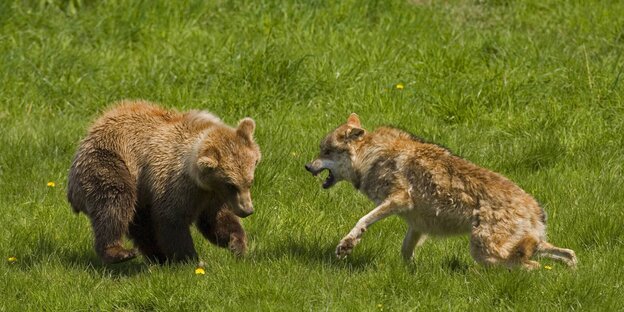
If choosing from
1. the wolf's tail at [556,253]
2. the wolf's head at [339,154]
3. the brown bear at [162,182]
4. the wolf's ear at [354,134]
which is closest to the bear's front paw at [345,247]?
the brown bear at [162,182]

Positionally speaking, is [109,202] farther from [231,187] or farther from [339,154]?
[339,154]

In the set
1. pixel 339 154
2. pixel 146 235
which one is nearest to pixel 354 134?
pixel 339 154

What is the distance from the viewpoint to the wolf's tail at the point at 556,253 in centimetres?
785

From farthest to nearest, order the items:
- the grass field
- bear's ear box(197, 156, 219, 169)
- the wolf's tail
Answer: bear's ear box(197, 156, 219, 169)
the wolf's tail
the grass field

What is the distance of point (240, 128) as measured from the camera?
28.0ft

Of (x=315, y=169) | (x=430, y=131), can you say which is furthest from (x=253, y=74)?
(x=315, y=169)

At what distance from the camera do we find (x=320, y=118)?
37.8ft

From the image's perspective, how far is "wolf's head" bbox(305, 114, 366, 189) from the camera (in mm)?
8703

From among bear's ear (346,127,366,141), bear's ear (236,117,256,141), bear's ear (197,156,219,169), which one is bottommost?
bear's ear (346,127,366,141)

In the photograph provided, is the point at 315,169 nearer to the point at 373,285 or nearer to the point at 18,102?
the point at 373,285

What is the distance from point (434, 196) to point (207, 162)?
5.09ft

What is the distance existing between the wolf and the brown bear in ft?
2.26

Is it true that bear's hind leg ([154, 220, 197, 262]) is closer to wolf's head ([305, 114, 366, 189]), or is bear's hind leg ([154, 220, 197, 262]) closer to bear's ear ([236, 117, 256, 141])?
bear's ear ([236, 117, 256, 141])

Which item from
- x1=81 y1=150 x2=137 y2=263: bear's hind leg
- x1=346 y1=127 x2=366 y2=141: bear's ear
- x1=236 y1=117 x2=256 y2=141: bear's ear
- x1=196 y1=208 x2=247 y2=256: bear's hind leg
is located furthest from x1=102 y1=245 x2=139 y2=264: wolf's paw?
x1=346 y1=127 x2=366 y2=141: bear's ear
